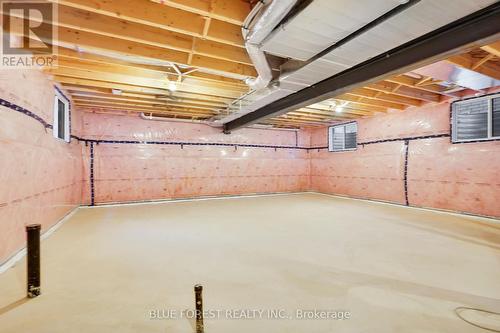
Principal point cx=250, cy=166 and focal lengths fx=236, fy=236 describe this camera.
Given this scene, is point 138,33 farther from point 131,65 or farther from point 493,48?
point 493,48

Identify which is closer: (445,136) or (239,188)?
(445,136)

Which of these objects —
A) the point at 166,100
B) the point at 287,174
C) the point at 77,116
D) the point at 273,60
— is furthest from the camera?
the point at 287,174

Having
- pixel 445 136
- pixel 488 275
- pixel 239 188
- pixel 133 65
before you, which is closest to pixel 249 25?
pixel 133 65

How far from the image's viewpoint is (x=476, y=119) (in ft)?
16.0

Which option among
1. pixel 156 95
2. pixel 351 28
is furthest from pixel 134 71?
pixel 351 28

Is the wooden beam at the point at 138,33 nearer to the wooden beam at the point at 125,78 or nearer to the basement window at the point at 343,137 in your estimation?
the wooden beam at the point at 125,78

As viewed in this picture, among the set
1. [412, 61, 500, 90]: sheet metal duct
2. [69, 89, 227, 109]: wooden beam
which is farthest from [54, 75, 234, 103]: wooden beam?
[412, 61, 500, 90]: sheet metal duct

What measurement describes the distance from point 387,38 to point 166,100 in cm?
414

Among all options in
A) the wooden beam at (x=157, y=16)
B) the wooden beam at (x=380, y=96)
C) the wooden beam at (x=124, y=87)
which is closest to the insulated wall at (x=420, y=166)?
the wooden beam at (x=380, y=96)

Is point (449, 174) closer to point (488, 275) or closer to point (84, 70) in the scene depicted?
point (488, 275)

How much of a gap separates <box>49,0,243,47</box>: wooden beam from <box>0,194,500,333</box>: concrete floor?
2468 millimetres

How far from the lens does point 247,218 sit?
15.3 feet

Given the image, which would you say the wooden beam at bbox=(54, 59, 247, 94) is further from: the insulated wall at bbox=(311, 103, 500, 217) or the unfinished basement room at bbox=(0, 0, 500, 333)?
the insulated wall at bbox=(311, 103, 500, 217)

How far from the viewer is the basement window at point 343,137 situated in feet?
25.2
